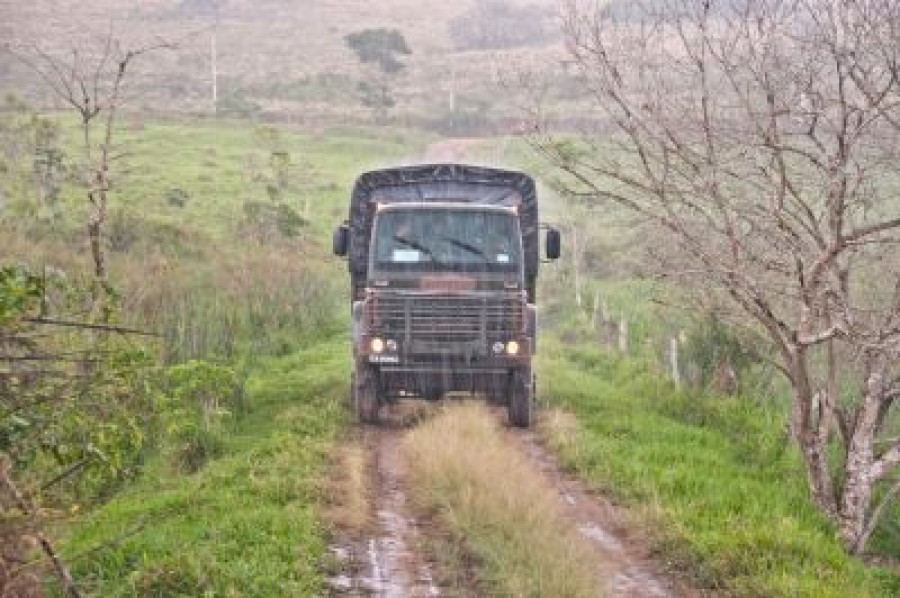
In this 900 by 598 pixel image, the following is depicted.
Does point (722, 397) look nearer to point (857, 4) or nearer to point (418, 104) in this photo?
point (857, 4)

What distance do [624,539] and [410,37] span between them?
10015cm

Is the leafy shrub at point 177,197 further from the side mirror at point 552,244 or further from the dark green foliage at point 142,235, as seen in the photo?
the side mirror at point 552,244

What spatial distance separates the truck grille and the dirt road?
2.21m

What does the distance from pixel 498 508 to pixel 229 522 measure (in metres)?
2.17

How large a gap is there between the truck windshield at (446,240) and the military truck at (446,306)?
0.01 m

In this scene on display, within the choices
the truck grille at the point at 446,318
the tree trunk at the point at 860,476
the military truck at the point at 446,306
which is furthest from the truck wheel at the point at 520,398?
the tree trunk at the point at 860,476

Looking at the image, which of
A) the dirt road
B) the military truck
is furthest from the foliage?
the dirt road

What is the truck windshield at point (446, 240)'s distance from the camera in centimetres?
1408

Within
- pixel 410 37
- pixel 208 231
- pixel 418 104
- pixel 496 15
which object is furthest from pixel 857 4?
pixel 496 15

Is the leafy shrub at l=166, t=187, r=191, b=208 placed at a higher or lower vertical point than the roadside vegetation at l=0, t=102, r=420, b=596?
higher

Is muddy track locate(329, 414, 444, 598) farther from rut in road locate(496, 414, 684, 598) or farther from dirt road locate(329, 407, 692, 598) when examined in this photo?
rut in road locate(496, 414, 684, 598)

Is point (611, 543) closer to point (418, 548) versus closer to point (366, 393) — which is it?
point (418, 548)

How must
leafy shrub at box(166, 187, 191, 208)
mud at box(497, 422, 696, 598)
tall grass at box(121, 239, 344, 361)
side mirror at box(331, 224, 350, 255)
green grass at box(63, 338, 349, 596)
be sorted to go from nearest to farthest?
green grass at box(63, 338, 349, 596) < mud at box(497, 422, 696, 598) < side mirror at box(331, 224, 350, 255) < tall grass at box(121, 239, 344, 361) < leafy shrub at box(166, 187, 191, 208)

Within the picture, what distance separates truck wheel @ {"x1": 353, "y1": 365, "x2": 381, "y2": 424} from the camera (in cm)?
1381
